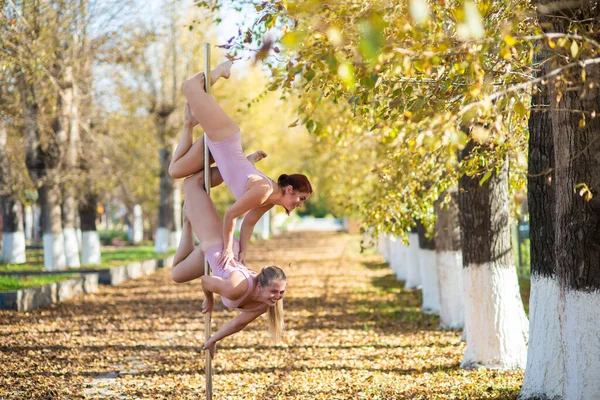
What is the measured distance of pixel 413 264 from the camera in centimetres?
2016

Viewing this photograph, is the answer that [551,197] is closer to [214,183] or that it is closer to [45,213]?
[214,183]

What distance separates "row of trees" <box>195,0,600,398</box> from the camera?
171 inches

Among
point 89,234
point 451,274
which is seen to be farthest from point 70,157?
point 451,274

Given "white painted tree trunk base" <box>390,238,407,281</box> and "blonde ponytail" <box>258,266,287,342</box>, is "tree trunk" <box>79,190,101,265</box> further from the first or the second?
"blonde ponytail" <box>258,266,287,342</box>

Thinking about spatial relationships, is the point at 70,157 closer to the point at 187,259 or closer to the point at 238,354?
the point at 238,354

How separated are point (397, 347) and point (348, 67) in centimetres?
815

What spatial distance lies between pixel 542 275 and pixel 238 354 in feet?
16.2

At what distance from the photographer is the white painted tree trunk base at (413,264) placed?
65.7 feet

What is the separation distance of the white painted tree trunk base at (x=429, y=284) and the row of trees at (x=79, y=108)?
4.81 metres

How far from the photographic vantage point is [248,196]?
5.86 metres

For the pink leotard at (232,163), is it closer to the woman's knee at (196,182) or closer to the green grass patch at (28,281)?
the woman's knee at (196,182)

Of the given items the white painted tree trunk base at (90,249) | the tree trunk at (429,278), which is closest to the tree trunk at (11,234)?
the white painted tree trunk base at (90,249)

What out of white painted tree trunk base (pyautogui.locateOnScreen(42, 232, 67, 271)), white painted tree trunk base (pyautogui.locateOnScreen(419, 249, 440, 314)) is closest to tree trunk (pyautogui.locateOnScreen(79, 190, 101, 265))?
white painted tree trunk base (pyautogui.locateOnScreen(42, 232, 67, 271))

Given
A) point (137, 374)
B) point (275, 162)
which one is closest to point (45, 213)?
point (137, 374)
